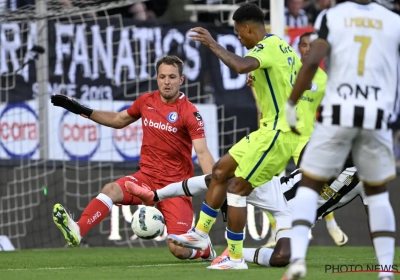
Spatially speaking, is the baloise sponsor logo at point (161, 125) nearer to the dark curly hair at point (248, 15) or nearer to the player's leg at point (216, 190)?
the player's leg at point (216, 190)

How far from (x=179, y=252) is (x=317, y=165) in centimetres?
303

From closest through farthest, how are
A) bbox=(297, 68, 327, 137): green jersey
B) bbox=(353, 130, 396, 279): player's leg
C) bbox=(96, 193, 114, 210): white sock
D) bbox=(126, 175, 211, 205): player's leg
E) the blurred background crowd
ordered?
bbox=(353, 130, 396, 279): player's leg
bbox=(126, 175, 211, 205): player's leg
bbox=(96, 193, 114, 210): white sock
bbox=(297, 68, 327, 137): green jersey
the blurred background crowd

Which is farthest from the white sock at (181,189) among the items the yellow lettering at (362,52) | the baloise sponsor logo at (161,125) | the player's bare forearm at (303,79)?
the yellow lettering at (362,52)

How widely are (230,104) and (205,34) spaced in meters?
5.90

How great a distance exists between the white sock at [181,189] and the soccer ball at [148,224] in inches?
13.0

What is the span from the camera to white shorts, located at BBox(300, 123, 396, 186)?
19.4ft

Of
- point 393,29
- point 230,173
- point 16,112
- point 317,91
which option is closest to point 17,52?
point 16,112

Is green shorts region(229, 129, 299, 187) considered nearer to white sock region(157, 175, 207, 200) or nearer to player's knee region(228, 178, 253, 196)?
player's knee region(228, 178, 253, 196)

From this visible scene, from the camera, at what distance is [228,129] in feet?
42.3

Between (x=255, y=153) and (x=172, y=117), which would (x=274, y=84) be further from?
(x=172, y=117)

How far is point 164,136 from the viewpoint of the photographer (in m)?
9.20

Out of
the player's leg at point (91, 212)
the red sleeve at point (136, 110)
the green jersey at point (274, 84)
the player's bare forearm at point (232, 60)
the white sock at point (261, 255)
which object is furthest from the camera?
the red sleeve at point (136, 110)

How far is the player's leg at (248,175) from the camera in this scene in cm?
762

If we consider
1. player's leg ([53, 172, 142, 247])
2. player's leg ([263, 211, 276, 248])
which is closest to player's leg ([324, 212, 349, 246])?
player's leg ([263, 211, 276, 248])
